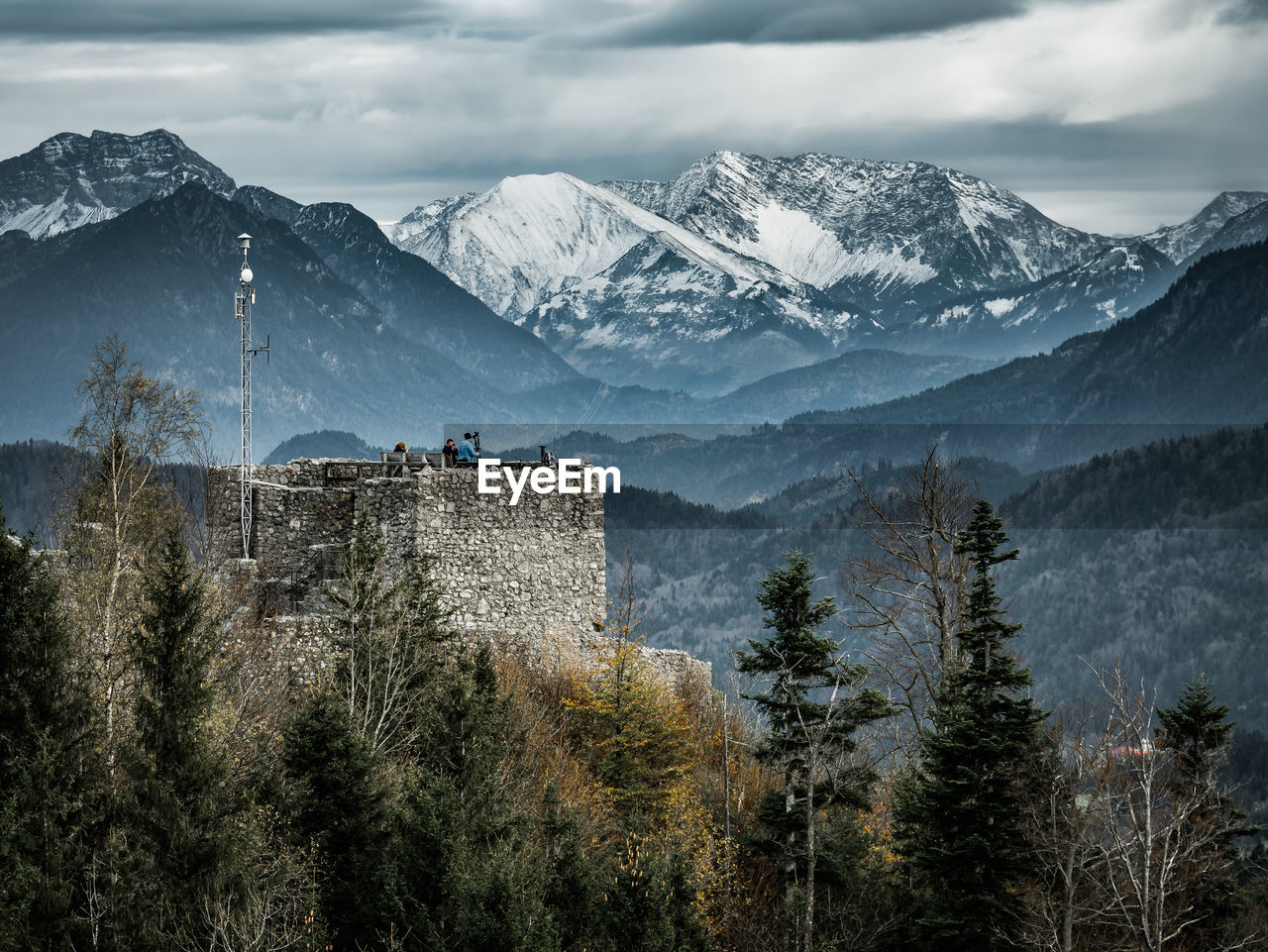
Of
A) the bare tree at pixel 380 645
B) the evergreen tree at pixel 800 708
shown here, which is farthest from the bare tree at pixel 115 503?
the evergreen tree at pixel 800 708

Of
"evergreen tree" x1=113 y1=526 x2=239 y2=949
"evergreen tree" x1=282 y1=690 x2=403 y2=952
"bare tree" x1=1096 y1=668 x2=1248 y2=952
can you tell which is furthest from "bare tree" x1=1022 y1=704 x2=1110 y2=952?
"evergreen tree" x1=113 y1=526 x2=239 y2=949

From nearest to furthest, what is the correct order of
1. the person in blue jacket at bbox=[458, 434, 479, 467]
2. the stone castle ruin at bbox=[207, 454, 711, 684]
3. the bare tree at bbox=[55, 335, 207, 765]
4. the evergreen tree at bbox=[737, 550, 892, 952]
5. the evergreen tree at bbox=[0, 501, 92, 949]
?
the evergreen tree at bbox=[0, 501, 92, 949] → the bare tree at bbox=[55, 335, 207, 765] → the evergreen tree at bbox=[737, 550, 892, 952] → the stone castle ruin at bbox=[207, 454, 711, 684] → the person in blue jacket at bbox=[458, 434, 479, 467]

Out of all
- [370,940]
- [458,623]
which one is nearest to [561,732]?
[458,623]

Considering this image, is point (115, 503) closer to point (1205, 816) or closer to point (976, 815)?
point (976, 815)

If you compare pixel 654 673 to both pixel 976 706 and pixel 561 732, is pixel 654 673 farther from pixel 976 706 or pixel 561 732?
pixel 976 706

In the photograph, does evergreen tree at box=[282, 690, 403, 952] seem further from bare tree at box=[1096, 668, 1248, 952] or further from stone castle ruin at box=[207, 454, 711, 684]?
bare tree at box=[1096, 668, 1248, 952]

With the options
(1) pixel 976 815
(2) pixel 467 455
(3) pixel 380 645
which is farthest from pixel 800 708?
(2) pixel 467 455
